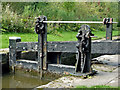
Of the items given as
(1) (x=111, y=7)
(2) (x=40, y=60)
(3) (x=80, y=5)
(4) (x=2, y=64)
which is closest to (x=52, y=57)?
(2) (x=40, y=60)

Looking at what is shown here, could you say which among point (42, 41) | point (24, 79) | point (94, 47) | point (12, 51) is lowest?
point (24, 79)

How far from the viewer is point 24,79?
6191 mm

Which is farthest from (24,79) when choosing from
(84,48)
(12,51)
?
(84,48)

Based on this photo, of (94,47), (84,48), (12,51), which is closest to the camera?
(84,48)

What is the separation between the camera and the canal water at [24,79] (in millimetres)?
5707

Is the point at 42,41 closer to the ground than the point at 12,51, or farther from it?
farther from it

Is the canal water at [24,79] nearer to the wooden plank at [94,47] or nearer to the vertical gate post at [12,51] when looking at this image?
the vertical gate post at [12,51]

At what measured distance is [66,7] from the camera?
1778cm

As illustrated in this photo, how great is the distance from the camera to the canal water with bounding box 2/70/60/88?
5707mm

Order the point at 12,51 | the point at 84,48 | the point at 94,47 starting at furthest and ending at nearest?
the point at 12,51, the point at 94,47, the point at 84,48

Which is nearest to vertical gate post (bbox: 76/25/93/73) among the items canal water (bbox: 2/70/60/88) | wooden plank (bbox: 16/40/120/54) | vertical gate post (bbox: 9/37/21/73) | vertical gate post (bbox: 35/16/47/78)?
wooden plank (bbox: 16/40/120/54)

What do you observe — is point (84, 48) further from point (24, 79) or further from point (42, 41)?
point (24, 79)

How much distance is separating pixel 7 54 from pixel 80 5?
13.0 m

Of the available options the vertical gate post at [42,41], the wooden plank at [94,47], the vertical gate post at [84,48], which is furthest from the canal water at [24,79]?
the vertical gate post at [84,48]
